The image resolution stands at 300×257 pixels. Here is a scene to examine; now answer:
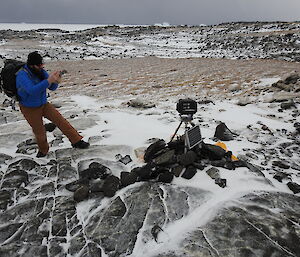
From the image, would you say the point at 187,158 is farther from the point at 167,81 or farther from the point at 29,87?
the point at 167,81

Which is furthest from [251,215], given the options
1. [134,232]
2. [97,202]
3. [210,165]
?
[97,202]

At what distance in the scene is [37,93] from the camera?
15.0 ft

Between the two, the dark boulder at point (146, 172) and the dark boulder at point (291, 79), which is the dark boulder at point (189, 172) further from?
the dark boulder at point (291, 79)

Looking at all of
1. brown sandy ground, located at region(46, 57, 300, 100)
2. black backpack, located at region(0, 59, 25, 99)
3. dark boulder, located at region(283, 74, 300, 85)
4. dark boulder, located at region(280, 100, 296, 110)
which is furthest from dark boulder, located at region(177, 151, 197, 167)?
dark boulder, located at region(283, 74, 300, 85)

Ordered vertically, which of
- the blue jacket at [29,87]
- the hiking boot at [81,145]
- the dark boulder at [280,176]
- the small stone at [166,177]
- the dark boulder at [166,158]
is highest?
the blue jacket at [29,87]

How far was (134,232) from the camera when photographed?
140 inches

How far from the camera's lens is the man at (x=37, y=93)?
4477mm

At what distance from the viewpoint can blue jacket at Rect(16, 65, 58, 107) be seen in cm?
446

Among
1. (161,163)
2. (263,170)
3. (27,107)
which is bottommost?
(263,170)

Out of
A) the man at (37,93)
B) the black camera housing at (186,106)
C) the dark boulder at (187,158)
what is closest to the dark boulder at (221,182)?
the dark boulder at (187,158)

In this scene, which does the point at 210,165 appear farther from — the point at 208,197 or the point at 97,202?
the point at 97,202

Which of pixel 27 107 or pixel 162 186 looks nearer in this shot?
pixel 162 186

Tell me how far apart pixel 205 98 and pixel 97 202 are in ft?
24.4

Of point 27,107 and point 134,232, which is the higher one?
point 27,107
